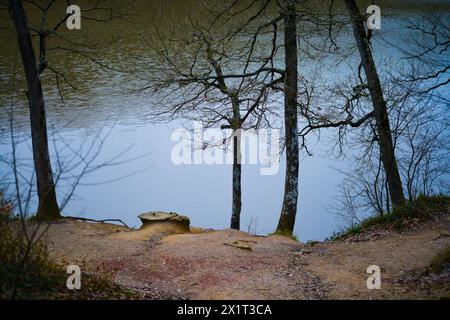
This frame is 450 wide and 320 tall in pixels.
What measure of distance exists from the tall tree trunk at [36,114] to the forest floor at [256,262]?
63cm

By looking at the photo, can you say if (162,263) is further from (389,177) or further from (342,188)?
(342,188)

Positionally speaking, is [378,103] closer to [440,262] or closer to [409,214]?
[409,214]

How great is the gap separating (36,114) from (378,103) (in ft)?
27.3

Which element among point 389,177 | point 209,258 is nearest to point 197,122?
point 389,177

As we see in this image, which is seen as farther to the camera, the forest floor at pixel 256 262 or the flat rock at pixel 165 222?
the flat rock at pixel 165 222

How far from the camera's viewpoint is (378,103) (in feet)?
40.6

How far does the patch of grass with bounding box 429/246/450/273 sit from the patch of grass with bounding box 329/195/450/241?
2.64 m

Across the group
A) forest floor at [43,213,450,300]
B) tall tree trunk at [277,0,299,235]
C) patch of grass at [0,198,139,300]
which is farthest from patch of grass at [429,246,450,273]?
tall tree trunk at [277,0,299,235]

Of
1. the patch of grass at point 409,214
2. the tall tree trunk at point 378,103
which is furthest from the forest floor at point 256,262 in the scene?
the tall tree trunk at point 378,103

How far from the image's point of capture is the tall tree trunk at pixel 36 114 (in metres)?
10.6

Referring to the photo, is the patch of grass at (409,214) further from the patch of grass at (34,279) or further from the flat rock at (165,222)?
the patch of grass at (34,279)

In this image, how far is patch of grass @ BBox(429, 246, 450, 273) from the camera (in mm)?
7632

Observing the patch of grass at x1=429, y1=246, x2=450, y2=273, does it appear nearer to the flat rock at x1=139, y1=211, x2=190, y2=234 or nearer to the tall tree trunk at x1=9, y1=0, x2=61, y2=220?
the flat rock at x1=139, y1=211, x2=190, y2=234
